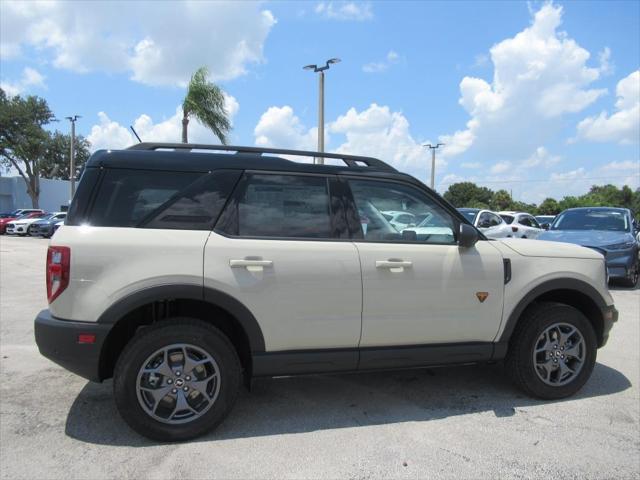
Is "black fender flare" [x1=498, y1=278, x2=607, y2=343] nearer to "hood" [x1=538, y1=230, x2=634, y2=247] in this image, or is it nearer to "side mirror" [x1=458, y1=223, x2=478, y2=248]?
"side mirror" [x1=458, y1=223, x2=478, y2=248]

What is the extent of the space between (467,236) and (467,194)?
90342mm

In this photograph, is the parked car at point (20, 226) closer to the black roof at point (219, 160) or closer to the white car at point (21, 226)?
the white car at point (21, 226)

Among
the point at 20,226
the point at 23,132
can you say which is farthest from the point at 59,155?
the point at 20,226

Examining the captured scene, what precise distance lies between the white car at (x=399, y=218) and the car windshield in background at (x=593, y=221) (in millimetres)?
8271

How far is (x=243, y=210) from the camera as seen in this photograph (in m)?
3.38

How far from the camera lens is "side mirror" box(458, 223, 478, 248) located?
3.63 meters

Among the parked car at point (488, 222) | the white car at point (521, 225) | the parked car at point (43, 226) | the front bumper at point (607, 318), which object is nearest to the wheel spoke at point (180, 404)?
the front bumper at point (607, 318)

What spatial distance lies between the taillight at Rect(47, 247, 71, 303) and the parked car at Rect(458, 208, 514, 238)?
12499mm

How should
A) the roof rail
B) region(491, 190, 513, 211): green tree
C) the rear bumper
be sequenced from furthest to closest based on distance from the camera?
region(491, 190, 513, 211): green tree < the roof rail < the rear bumper

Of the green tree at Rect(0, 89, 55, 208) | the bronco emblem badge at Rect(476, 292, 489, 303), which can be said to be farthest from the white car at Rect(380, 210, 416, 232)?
the green tree at Rect(0, 89, 55, 208)

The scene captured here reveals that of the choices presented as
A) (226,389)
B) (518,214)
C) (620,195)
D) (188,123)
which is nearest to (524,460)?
(226,389)

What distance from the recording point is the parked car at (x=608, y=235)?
30.7ft

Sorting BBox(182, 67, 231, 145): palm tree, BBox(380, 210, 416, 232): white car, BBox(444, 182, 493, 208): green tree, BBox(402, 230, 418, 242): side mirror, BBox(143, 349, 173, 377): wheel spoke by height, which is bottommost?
BBox(143, 349, 173, 377): wheel spoke

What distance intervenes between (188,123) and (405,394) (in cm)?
1290
